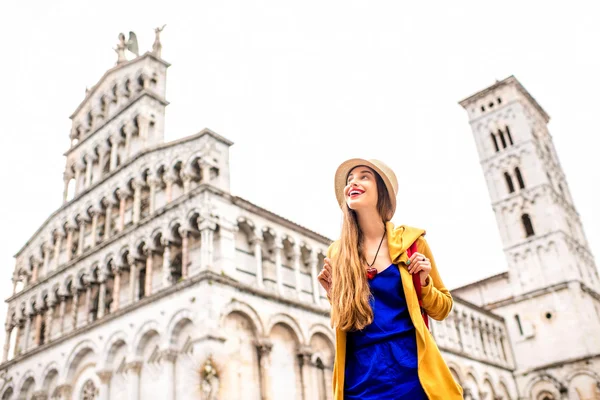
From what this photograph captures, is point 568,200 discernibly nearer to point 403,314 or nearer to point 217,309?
point 217,309

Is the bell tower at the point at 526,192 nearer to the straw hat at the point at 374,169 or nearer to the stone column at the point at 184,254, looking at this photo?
the stone column at the point at 184,254

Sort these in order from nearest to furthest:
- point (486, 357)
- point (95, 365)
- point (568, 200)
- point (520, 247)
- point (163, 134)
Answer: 1. point (95, 365)
2. point (163, 134)
3. point (486, 357)
4. point (520, 247)
5. point (568, 200)

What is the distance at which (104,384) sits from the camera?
1908cm

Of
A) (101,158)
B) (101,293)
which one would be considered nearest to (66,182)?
(101,158)

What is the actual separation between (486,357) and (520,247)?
918cm

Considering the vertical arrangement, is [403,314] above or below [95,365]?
below

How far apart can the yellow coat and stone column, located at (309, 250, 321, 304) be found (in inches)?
703

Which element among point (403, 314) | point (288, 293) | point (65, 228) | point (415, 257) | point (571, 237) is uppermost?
point (571, 237)

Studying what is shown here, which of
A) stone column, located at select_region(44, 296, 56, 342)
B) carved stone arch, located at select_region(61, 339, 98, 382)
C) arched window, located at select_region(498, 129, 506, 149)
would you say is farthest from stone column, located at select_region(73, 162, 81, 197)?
arched window, located at select_region(498, 129, 506, 149)

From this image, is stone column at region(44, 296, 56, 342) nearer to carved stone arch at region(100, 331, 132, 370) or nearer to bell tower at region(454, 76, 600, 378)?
carved stone arch at region(100, 331, 132, 370)

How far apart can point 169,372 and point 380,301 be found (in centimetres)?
1510

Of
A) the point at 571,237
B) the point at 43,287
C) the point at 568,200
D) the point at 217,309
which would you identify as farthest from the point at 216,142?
the point at 568,200

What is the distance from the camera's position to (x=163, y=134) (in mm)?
24469

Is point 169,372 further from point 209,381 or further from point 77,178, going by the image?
point 77,178
